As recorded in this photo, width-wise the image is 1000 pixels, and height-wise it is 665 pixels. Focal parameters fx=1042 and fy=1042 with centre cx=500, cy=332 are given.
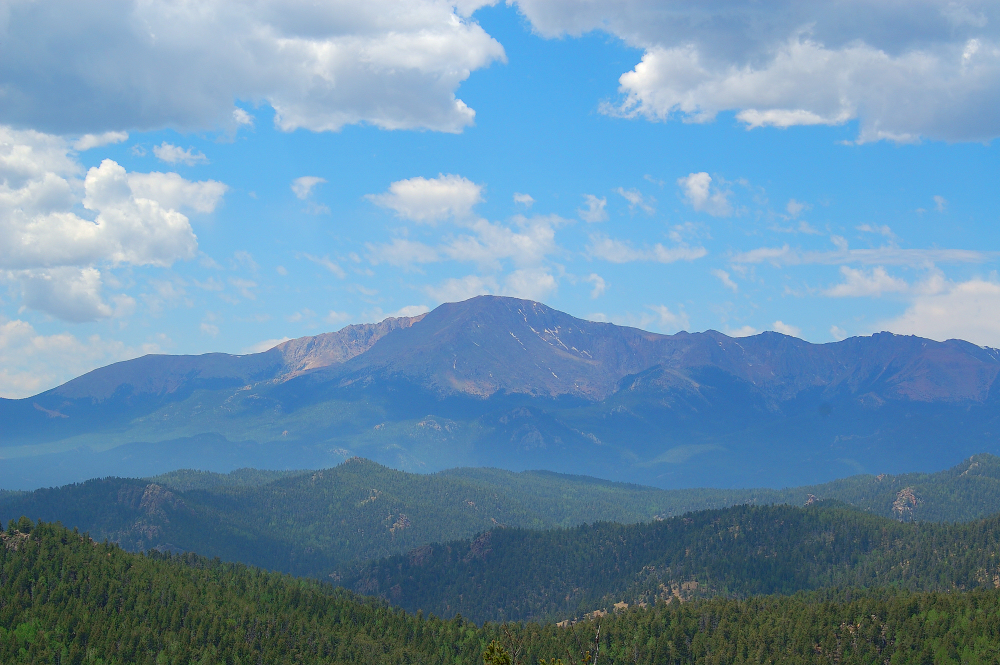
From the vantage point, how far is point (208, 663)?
200 m

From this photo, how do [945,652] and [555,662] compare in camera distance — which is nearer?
[555,662]

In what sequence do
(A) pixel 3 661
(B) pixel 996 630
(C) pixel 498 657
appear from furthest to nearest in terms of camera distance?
1. (B) pixel 996 630
2. (A) pixel 3 661
3. (C) pixel 498 657

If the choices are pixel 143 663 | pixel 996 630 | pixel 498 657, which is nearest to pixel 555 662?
pixel 498 657

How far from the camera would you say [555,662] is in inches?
3514

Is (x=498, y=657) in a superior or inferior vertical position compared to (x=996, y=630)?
superior

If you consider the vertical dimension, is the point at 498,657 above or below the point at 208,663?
above

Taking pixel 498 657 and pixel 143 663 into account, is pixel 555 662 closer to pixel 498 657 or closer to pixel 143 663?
pixel 498 657

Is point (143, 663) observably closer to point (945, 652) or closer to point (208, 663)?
point (208, 663)

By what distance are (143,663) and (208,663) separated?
12.2 meters

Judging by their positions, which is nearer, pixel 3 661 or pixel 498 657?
pixel 498 657

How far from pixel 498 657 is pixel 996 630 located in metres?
150

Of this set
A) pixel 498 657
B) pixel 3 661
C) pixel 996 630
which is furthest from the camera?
pixel 996 630

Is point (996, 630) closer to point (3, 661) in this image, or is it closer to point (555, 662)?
point (555, 662)

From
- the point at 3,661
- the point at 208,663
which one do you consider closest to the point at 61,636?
the point at 3,661
